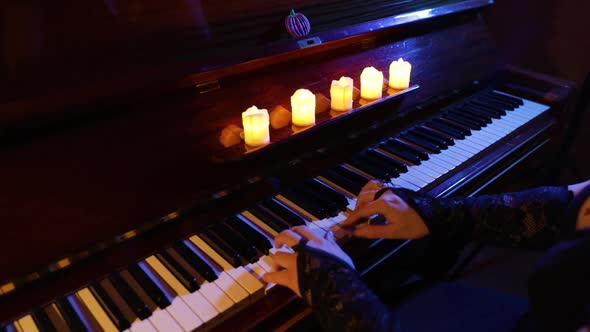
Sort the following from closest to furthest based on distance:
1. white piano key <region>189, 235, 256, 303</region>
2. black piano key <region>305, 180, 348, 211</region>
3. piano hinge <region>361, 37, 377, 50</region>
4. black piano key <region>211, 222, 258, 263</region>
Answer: white piano key <region>189, 235, 256, 303</region>
black piano key <region>211, 222, 258, 263</region>
black piano key <region>305, 180, 348, 211</region>
piano hinge <region>361, 37, 377, 50</region>

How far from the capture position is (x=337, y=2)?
167 centimetres

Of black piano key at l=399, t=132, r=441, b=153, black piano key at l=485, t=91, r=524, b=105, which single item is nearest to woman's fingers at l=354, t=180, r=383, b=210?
black piano key at l=399, t=132, r=441, b=153

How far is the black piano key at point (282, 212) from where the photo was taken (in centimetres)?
132

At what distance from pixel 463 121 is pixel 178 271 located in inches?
56.3

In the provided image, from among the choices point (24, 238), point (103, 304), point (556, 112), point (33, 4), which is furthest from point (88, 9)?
point (556, 112)

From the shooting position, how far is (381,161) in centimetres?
164

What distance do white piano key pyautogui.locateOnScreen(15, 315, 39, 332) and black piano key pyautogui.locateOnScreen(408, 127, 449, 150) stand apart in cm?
148

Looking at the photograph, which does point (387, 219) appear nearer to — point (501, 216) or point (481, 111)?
point (501, 216)

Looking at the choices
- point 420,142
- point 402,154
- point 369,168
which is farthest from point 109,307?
point 420,142

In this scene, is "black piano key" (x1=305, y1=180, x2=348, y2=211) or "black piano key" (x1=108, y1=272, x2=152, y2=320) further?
"black piano key" (x1=305, y1=180, x2=348, y2=211)

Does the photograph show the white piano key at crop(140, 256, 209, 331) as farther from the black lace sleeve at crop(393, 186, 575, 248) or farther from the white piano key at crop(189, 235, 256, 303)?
the black lace sleeve at crop(393, 186, 575, 248)

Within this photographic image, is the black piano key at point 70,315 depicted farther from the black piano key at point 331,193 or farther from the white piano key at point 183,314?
the black piano key at point 331,193

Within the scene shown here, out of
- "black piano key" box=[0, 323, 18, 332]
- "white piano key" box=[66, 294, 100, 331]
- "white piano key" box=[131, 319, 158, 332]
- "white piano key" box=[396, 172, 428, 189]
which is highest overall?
"black piano key" box=[0, 323, 18, 332]

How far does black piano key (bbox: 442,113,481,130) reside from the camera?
1.91 m
